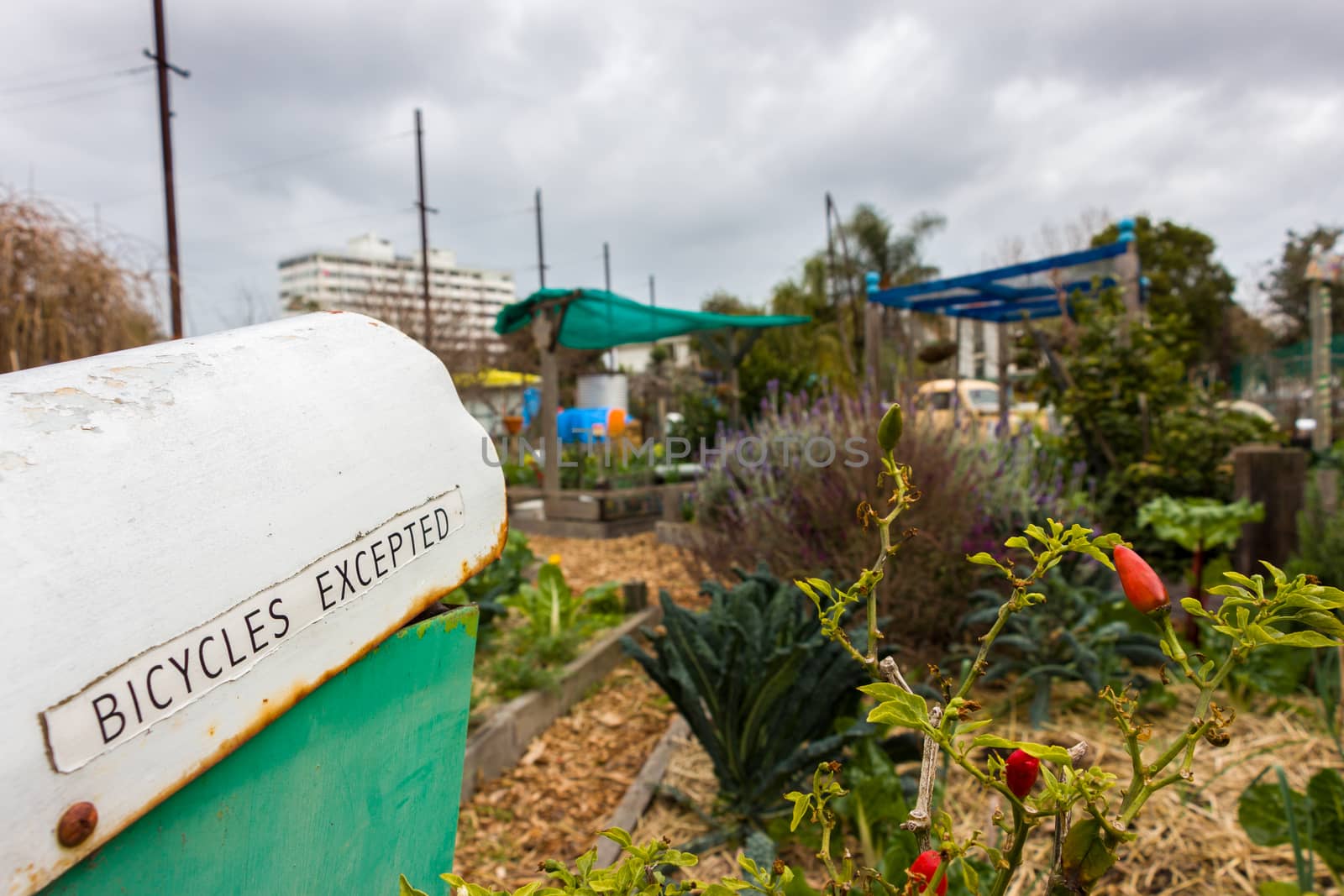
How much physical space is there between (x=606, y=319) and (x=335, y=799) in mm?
8034

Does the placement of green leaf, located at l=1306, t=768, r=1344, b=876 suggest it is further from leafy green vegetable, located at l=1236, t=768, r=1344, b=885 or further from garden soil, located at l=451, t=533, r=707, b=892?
garden soil, located at l=451, t=533, r=707, b=892

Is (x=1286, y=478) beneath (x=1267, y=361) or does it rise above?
beneath

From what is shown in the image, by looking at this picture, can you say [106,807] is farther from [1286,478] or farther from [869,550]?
[1286,478]

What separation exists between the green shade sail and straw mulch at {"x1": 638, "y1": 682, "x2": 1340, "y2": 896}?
5.94 metres

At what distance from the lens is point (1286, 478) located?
11.1 feet

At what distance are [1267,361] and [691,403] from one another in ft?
55.8

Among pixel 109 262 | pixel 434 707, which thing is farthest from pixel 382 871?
pixel 109 262

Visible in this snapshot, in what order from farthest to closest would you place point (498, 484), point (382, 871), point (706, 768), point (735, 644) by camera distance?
point (706, 768)
point (735, 644)
point (498, 484)
point (382, 871)

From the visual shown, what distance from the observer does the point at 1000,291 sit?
25.1 ft

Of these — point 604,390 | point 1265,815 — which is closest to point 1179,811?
point 1265,815

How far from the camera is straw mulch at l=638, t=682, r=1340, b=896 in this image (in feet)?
6.21

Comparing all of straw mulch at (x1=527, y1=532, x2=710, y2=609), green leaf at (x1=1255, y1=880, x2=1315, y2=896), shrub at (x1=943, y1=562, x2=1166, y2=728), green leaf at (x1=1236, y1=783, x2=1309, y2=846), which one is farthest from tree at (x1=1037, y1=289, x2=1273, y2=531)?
green leaf at (x1=1255, y1=880, x2=1315, y2=896)

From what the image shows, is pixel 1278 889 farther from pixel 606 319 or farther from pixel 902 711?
pixel 606 319

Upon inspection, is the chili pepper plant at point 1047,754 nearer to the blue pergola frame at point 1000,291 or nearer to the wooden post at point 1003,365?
the blue pergola frame at point 1000,291
